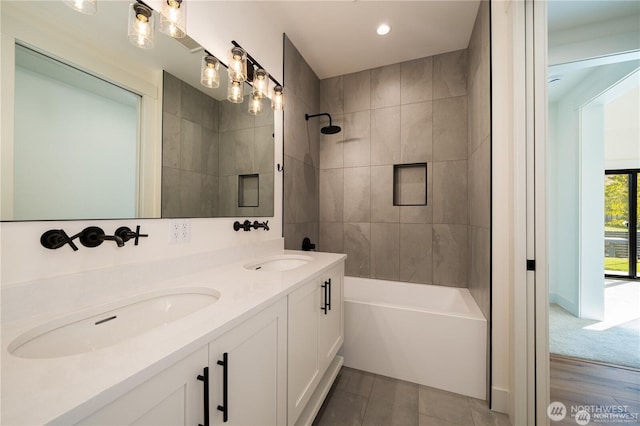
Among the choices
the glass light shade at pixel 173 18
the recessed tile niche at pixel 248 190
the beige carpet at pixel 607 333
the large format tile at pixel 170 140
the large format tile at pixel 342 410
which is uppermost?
the glass light shade at pixel 173 18

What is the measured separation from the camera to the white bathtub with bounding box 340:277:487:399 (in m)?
1.70

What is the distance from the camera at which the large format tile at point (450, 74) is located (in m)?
2.42

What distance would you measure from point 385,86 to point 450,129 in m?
0.84

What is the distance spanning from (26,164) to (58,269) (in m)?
0.34

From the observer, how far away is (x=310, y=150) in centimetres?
271

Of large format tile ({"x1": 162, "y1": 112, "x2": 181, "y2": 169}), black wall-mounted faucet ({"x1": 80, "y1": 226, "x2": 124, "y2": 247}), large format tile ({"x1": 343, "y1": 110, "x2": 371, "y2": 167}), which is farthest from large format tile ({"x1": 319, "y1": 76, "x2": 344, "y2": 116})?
black wall-mounted faucet ({"x1": 80, "y1": 226, "x2": 124, "y2": 247})

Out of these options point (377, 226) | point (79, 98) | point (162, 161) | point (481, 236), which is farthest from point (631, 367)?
point (79, 98)

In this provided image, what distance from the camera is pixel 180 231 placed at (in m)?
1.24

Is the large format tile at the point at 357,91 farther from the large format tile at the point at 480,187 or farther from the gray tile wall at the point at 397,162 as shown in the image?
the large format tile at the point at 480,187

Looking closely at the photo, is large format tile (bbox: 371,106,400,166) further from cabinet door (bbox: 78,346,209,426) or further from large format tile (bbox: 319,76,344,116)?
cabinet door (bbox: 78,346,209,426)

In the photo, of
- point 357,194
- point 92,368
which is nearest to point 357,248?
point 357,194

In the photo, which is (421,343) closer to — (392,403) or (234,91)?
(392,403)

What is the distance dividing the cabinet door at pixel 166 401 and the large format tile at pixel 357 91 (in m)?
2.77

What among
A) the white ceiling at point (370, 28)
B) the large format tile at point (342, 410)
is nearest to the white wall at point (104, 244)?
the white ceiling at point (370, 28)
